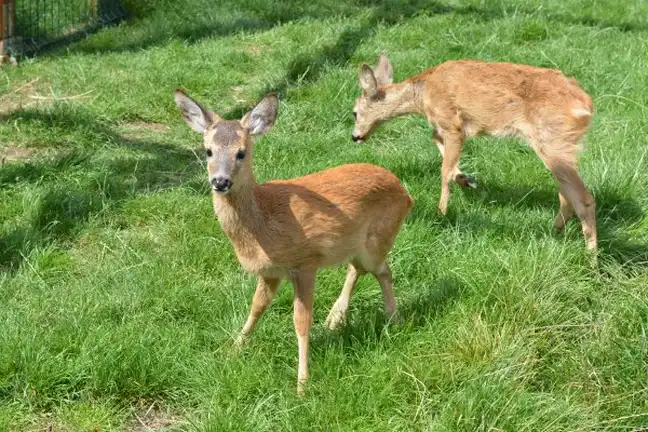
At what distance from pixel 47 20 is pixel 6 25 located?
1009mm

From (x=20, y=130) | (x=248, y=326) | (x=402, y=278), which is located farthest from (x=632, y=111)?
(x=20, y=130)

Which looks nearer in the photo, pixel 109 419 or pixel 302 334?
pixel 109 419

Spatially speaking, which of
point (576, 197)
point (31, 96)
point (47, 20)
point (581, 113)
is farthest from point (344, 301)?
point (47, 20)

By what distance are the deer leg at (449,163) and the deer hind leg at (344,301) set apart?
1.39 metres

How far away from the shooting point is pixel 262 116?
4.18 meters

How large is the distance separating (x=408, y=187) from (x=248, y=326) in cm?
225

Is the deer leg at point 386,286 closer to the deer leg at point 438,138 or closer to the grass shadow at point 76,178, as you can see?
the grass shadow at point 76,178

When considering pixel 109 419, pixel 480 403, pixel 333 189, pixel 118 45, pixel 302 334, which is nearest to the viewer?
pixel 480 403

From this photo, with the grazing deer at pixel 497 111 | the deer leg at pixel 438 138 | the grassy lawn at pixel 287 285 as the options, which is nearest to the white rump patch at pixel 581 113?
the grazing deer at pixel 497 111

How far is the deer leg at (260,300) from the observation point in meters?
4.18

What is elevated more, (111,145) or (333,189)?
(333,189)

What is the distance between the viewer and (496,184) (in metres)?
6.17

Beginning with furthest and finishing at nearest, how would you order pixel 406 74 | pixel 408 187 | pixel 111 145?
pixel 406 74 → pixel 111 145 → pixel 408 187

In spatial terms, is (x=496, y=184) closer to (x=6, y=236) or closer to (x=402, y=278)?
(x=402, y=278)
